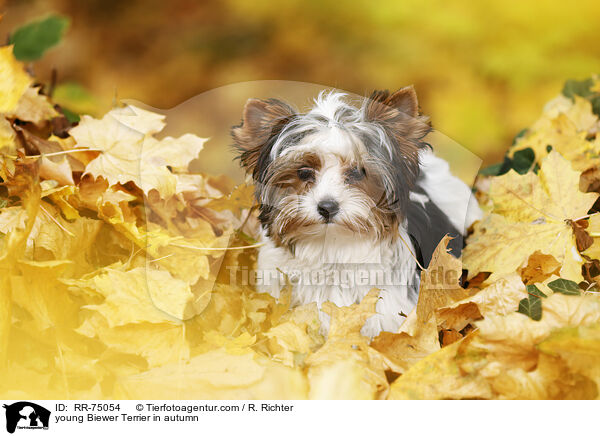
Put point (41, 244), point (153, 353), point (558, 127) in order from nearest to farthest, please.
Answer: point (153, 353)
point (41, 244)
point (558, 127)

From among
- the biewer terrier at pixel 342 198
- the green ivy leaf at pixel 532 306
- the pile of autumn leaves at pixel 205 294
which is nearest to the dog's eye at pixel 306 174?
the biewer terrier at pixel 342 198

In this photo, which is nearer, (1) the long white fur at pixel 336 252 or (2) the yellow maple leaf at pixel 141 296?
(2) the yellow maple leaf at pixel 141 296

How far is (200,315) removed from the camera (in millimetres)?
1499

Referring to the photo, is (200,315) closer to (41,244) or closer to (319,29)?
(41,244)

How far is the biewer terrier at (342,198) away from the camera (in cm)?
147

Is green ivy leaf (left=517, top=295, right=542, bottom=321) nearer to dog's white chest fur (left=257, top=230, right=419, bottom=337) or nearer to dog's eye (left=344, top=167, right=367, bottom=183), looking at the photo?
dog's white chest fur (left=257, top=230, right=419, bottom=337)

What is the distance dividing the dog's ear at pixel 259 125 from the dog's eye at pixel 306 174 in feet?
0.43

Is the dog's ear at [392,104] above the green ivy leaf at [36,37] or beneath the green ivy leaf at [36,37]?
beneath

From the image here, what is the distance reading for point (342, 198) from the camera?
1.46 metres

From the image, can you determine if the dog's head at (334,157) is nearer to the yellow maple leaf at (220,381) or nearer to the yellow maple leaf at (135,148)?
the yellow maple leaf at (135,148)

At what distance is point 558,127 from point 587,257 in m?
0.65
